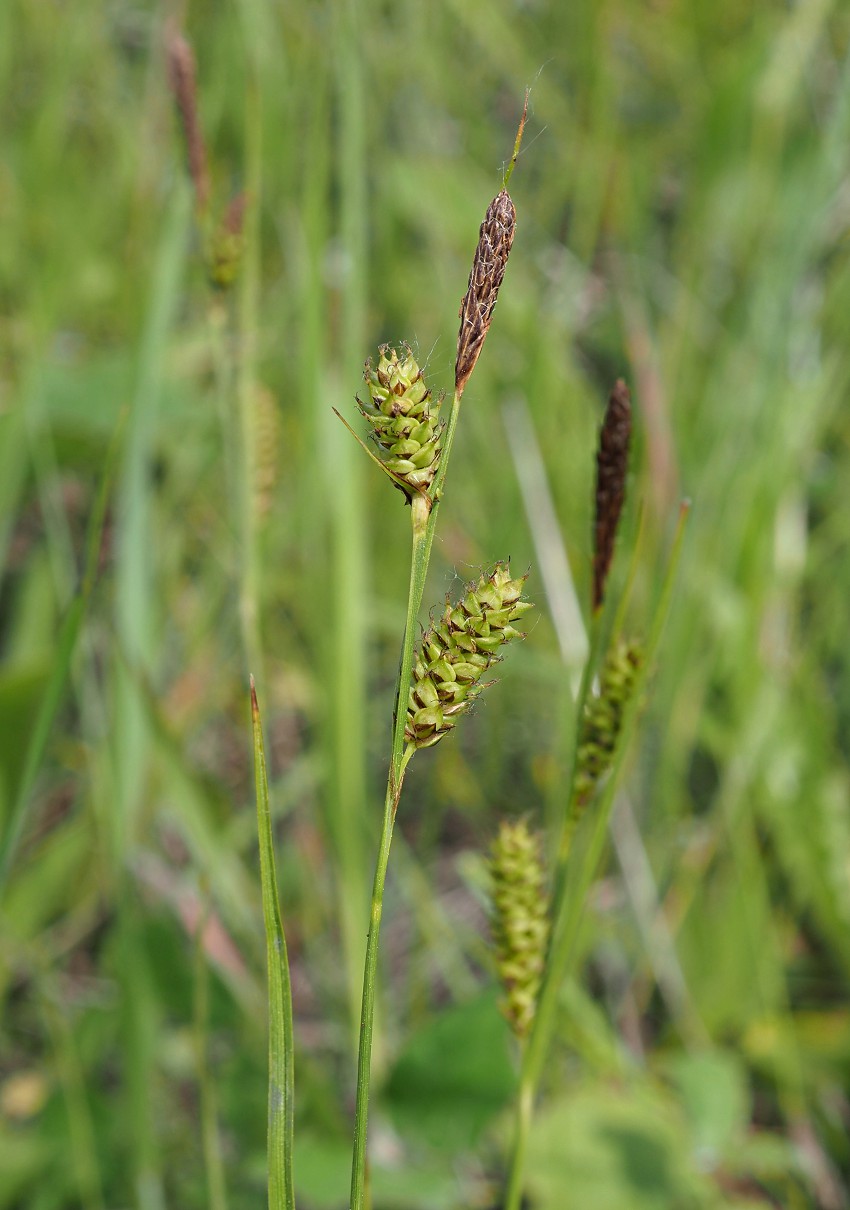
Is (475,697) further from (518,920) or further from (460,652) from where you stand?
(518,920)

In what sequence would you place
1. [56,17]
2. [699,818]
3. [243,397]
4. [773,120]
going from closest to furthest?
[243,397], [699,818], [773,120], [56,17]

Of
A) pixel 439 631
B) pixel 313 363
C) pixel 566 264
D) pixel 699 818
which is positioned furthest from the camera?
pixel 566 264

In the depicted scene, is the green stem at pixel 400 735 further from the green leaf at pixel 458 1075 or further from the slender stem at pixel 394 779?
the green leaf at pixel 458 1075

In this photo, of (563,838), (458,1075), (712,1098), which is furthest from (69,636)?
(712,1098)

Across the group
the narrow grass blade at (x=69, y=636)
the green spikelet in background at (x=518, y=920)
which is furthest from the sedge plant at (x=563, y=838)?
the narrow grass blade at (x=69, y=636)

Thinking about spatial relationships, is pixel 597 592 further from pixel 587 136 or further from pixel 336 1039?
pixel 587 136

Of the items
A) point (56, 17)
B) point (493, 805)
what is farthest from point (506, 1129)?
point (56, 17)
